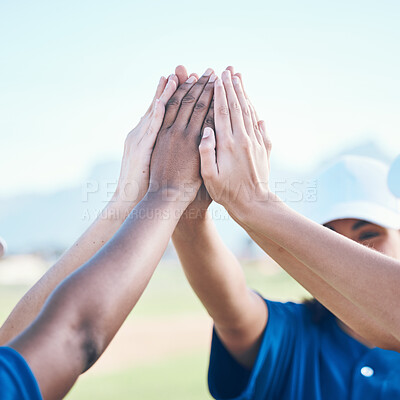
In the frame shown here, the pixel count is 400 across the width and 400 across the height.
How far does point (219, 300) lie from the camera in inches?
63.9

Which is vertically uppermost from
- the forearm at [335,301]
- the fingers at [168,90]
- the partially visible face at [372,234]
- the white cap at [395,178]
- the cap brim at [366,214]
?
the fingers at [168,90]

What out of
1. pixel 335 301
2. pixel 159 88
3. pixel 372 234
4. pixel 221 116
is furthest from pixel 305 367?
pixel 159 88

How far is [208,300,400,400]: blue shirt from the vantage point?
1493 millimetres

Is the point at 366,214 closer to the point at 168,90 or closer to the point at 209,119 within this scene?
the point at 209,119

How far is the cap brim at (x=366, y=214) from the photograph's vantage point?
175 centimetres

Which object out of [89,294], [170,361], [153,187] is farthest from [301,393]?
[170,361]

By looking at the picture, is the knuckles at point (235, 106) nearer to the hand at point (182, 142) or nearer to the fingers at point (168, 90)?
the hand at point (182, 142)

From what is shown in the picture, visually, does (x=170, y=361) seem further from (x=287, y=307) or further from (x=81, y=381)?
(x=287, y=307)

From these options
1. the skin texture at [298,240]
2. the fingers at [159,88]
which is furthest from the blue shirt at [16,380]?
the fingers at [159,88]

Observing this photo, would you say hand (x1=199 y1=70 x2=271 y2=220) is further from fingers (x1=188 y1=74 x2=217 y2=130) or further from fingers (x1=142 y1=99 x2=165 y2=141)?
fingers (x1=142 y1=99 x2=165 y2=141)

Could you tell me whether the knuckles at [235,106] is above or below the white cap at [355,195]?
above

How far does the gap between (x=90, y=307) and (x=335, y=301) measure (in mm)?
817

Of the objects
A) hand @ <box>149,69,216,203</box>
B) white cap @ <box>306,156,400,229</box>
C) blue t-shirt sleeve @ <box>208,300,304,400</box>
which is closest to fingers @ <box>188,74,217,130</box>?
hand @ <box>149,69,216,203</box>

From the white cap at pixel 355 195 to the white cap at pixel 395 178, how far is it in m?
0.11
